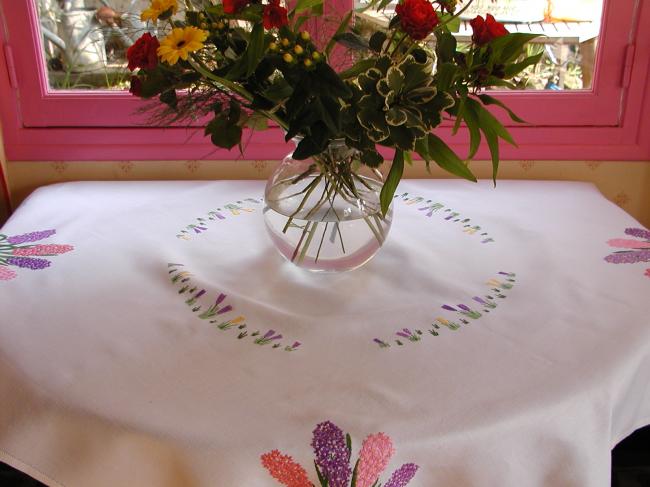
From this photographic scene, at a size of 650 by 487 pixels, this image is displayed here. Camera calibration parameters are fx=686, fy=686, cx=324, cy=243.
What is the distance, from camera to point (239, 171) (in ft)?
5.28

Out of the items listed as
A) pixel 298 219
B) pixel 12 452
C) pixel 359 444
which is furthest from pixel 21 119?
pixel 359 444

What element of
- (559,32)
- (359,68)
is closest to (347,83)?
(359,68)

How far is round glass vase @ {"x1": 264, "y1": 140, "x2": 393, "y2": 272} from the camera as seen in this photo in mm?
1014

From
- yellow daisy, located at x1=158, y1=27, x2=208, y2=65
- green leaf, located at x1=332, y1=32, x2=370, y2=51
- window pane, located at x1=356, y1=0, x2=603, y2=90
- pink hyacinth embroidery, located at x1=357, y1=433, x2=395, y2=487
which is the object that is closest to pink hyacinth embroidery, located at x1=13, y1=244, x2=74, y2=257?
yellow daisy, located at x1=158, y1=27, x2=208, y2=65

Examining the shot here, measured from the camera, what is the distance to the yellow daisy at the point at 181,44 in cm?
82

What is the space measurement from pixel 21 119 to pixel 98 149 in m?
0.19

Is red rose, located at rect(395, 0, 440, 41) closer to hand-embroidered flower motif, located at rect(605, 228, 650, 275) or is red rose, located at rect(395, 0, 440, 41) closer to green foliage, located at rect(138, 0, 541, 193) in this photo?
green foliage, located at rect(138, 0, 541, 193)

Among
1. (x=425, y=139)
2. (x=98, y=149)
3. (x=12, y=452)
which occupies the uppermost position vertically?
(x=425, y=139)

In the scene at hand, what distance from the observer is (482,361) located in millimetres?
833

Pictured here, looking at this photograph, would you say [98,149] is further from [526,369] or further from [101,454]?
[526,369]

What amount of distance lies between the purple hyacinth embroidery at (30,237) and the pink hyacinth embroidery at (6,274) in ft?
0.37

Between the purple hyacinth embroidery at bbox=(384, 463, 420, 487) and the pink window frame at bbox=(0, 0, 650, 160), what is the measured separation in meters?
0.98

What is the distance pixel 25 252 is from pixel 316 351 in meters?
0.59

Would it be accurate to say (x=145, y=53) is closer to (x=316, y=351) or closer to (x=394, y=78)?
(x=394, y=78)
